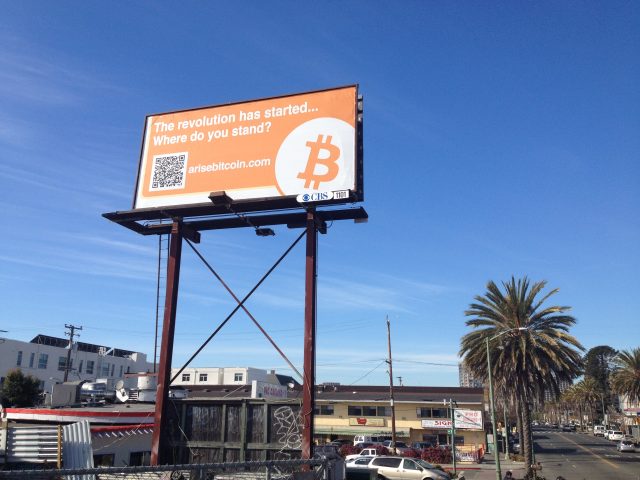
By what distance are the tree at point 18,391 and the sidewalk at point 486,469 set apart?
116ft

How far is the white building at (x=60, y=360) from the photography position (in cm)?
6328

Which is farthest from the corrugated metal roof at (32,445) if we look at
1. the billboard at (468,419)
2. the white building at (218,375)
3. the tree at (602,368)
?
the tree at (602,368)

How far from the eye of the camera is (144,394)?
24.4 metres

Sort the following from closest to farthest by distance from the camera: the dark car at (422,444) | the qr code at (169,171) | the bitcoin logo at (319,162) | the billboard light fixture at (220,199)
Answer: the bitcoin logo at (319,162), the billboard light fixture at (220,199), the qr code at (169,171), the dark car at (422,444)

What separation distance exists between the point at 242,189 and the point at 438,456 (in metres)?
31.7

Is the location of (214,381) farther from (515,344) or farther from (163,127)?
(163,127)

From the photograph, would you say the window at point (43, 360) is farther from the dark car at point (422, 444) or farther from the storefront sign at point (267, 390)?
the storefront sign at point (267, 390)

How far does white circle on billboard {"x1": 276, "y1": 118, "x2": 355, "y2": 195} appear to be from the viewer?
17891 mm

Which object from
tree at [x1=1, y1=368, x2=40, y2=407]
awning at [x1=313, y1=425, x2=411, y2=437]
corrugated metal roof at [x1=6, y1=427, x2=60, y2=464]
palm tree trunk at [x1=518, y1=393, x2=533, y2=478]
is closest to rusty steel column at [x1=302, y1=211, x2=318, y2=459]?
corrugated metal roof at [x1=6, y1=427, x2=60, y2=464]

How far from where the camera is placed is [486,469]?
132ft

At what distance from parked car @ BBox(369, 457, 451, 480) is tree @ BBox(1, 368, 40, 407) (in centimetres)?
3326

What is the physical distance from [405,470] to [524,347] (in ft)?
39.3

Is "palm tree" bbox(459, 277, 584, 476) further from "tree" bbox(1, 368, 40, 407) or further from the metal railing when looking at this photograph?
"tree" bbox(1, 368, 40, 407)

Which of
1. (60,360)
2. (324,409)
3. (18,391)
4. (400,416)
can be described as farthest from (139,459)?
(60,360)
